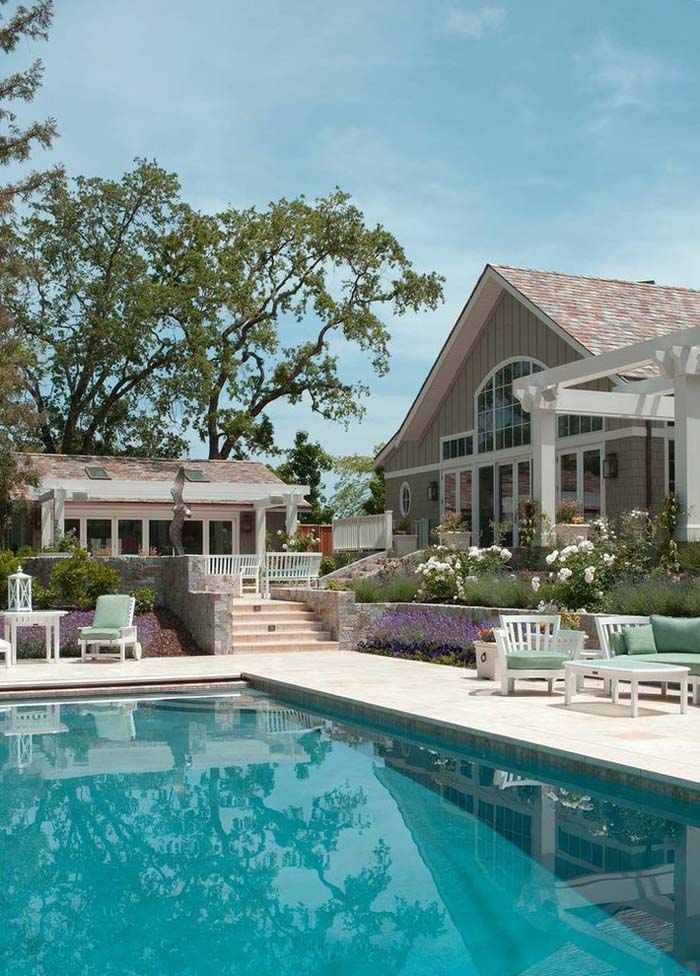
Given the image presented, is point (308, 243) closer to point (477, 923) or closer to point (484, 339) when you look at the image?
point (484, 339)

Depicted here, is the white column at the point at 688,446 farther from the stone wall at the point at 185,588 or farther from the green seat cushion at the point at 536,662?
the stone wall at the point at 185,588

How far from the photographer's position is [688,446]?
49.5 feet

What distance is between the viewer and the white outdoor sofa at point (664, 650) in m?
10.6

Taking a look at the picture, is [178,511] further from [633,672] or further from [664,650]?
[633,672]

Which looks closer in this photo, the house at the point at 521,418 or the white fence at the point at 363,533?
the house at the point at 521,418

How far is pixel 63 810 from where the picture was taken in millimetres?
7531

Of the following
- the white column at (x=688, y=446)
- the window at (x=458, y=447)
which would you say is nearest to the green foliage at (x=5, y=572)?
the white column at (x=688, y=446)

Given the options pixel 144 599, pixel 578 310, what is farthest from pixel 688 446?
pixel 144 599

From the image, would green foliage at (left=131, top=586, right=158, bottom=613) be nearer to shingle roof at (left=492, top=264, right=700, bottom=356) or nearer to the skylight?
shingle roof at (left=492, top=264, right=700, bottom=356)

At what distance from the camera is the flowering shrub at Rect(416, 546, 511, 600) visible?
690 inches

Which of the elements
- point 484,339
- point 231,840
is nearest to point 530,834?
point 231,840

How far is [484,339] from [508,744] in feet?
53.8

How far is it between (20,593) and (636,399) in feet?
35.8

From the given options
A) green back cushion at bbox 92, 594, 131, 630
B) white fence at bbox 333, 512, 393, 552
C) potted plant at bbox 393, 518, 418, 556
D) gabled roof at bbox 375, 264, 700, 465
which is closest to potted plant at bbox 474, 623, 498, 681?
green back cushion at bbox 92, 594, 131, 630
